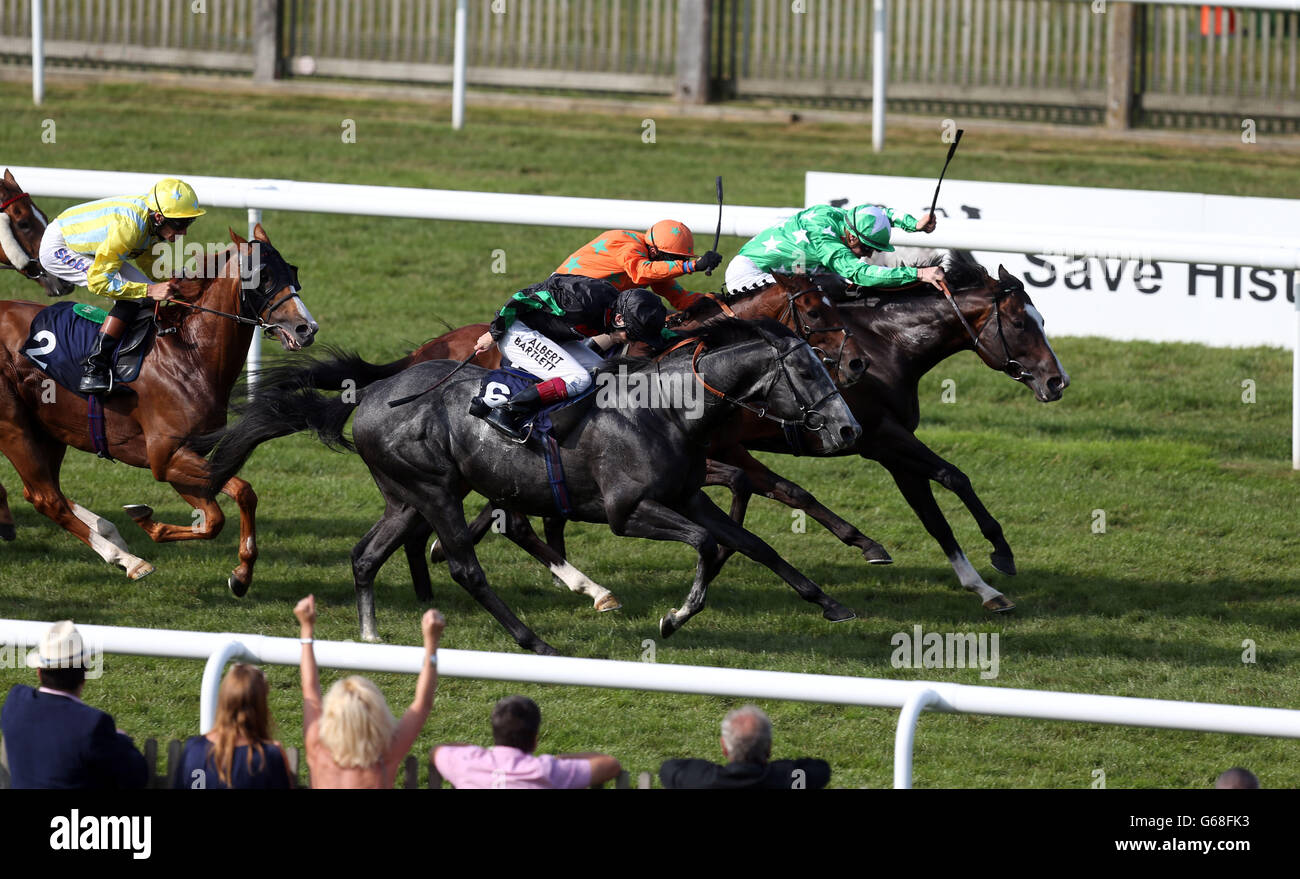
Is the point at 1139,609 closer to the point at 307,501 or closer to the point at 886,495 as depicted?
the point at 886,495

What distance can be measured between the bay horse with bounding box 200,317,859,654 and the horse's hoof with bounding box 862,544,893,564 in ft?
2.20

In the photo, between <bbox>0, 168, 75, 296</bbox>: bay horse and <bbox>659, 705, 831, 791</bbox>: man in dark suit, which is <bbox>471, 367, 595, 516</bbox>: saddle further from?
<bbox>659, 705, 831, 791</bbox>: man in dark suit

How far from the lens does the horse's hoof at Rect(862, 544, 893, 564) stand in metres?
7.62

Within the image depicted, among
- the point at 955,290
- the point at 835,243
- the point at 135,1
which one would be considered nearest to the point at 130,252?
the point at 835,243

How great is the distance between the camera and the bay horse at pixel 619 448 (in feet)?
21.8

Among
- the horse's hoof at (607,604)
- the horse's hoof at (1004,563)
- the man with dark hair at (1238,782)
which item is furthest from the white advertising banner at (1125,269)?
the man with dark hair at (1238,782)

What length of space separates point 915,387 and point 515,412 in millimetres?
2033

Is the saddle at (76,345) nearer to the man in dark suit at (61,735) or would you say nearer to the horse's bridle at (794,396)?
the horse's bridle at (794,396)

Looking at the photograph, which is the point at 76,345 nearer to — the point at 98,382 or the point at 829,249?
the point at 98,382

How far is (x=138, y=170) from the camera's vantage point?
13.1 m

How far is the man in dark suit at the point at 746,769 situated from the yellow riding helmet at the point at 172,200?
405 centimetres

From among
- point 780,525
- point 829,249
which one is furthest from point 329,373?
point 780,525

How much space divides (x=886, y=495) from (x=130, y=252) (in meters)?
4.23

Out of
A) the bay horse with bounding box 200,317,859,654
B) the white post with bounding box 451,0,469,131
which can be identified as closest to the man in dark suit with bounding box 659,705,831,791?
the bay horse with bounding box 200,317,859,654
